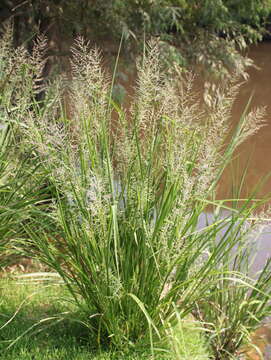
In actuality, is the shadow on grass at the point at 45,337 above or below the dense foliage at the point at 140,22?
below

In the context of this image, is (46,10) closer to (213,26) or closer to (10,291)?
(213,26)

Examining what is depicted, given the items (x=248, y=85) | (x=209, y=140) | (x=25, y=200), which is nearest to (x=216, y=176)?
(x=209, y=140)

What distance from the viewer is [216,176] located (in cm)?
211

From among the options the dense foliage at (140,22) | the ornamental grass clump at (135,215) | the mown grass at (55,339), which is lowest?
the mown grass at (55,339)

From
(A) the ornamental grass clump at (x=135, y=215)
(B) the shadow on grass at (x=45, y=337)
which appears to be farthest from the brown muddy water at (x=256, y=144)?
(B) the shadow on grass at (x=45, y=337)

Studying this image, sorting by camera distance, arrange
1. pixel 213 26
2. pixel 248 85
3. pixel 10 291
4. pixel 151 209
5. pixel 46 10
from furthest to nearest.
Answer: pixel 248 85 < pixel 213 26 < pixel 46 10 < pixel 10 291 < pixel 151 209

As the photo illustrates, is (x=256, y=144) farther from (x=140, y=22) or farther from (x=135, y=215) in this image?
(x=135, y=215)

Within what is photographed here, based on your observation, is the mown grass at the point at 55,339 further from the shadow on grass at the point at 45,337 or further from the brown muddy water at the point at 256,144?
the brown muddy water at the point at 256,144

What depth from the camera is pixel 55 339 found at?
7.18ft

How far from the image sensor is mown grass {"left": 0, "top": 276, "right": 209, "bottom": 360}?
203cm

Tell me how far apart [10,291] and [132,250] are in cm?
110

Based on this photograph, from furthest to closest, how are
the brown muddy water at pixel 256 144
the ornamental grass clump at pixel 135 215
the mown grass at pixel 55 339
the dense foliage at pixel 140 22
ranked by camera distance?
the brown muddy water at pixel 256 144 → the dense foliage at pixel 140 22 → the mown grass at pixel 55 339 → the ornamental grass clump at pixel 135 215

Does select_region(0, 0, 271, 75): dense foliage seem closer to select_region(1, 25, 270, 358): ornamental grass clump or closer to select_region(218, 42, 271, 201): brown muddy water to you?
select_region(218, 42, 271, 201): brown muddy water

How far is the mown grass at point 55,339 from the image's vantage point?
80.0 inches
